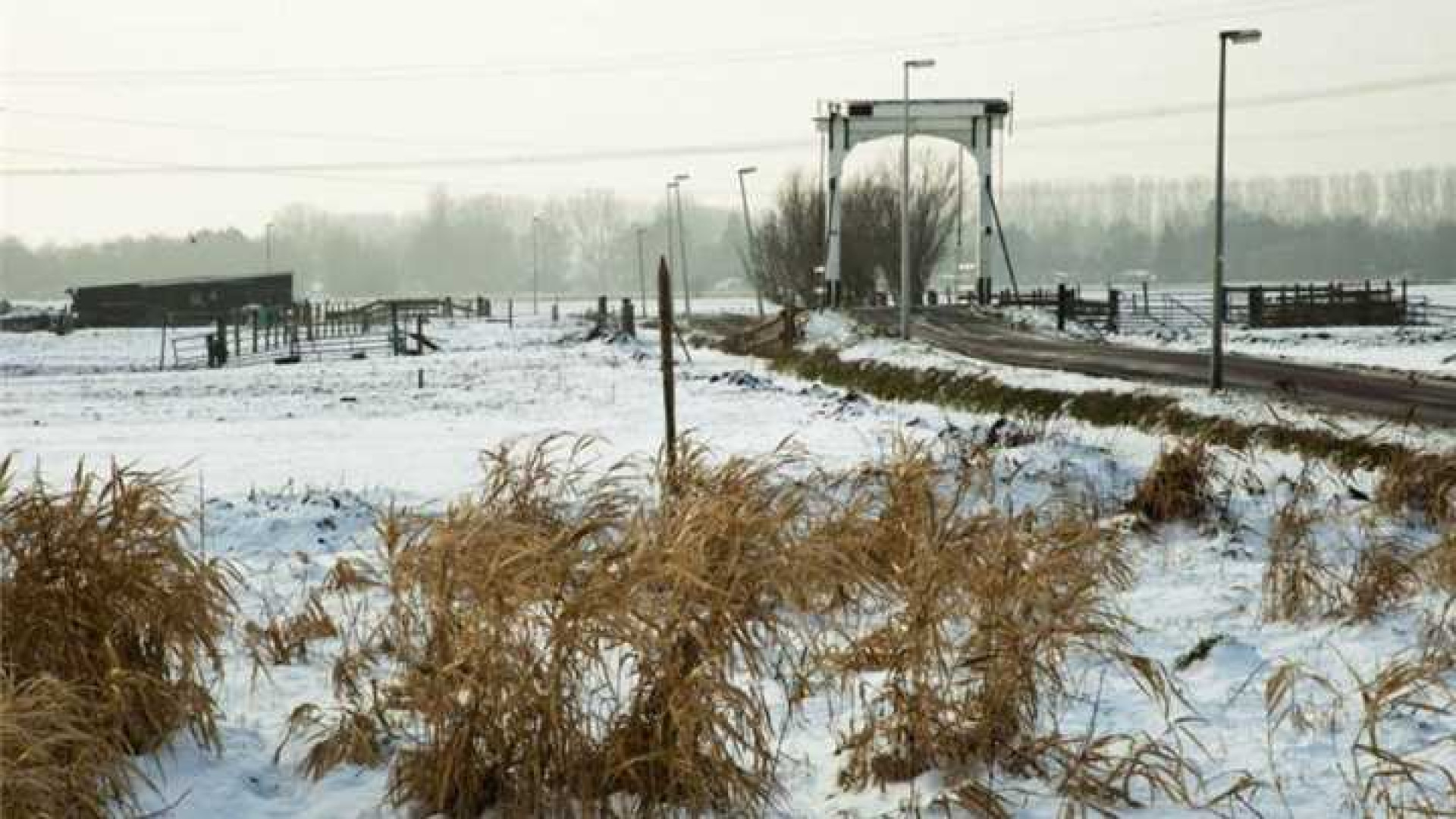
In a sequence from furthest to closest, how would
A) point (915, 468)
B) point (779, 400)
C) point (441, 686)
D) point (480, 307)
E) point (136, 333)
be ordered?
1. point (480, 307)
2. point (136, 333)
3. point (779, 400)
4. point (915, 468)
5. point (441, 686)

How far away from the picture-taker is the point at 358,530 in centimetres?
1134

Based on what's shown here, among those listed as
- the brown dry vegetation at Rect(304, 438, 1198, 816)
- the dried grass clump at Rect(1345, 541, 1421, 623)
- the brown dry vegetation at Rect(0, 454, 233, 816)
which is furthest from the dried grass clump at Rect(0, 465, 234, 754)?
the dried grass clump at Rect(1345, 541, 1421, 623)

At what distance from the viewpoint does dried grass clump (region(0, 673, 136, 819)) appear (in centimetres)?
450

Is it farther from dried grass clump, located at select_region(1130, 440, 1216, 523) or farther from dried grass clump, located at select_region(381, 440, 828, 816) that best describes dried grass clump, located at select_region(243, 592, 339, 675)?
dried grass clump, located at select_region(1130, 440, 1216, 523)

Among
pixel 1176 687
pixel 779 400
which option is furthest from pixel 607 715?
pixel 779 400

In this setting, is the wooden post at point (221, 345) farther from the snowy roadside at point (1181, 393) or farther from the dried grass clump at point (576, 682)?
the dried grass clump at point (576, 682)

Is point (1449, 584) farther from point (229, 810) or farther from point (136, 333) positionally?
point (136, 333)

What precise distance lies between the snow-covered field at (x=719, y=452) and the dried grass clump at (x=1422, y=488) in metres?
0.20

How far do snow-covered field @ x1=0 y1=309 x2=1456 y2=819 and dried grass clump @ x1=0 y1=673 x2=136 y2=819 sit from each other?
28 cm

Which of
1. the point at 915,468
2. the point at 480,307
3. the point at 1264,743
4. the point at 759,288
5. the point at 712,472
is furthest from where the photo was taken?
the point at 480,307

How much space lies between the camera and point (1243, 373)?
21594 mm

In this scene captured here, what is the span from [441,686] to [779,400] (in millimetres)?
18347

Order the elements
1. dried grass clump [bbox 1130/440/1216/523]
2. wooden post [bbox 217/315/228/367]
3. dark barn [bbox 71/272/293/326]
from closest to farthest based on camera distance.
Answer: dried grass clump [bbox 1130/440/1216/523] → wooden post [bbox 217/315/228/367] → dark barn [bbox 71/272/293/326]

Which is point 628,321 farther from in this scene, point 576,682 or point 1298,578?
point 576,682
